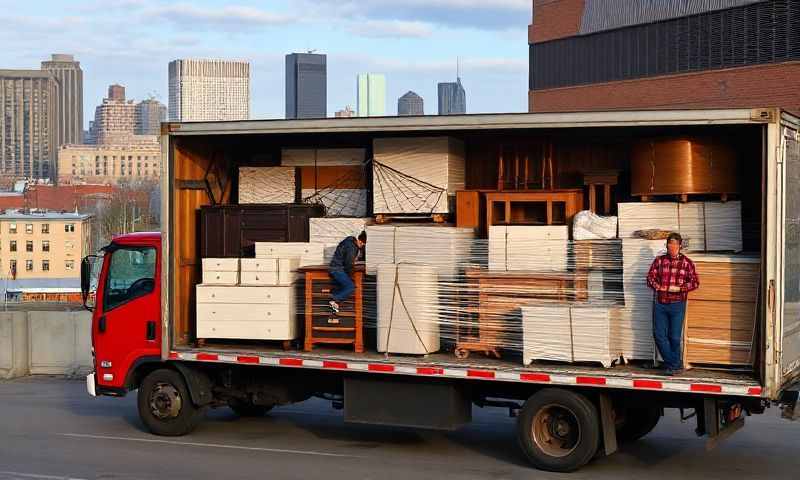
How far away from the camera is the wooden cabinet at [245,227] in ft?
42.7

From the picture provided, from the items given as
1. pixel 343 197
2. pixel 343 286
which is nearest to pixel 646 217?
pixel 343 286

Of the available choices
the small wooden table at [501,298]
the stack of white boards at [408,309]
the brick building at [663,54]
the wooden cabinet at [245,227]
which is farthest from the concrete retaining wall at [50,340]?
the brick building at [663,54]

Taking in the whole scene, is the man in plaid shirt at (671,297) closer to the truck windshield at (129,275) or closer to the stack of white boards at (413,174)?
the stack of white boards at (413,174)

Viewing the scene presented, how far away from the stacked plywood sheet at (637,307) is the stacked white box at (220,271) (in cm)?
441

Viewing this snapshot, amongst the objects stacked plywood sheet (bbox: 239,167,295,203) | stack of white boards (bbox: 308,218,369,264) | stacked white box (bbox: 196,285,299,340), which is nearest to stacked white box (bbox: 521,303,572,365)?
stack of white boards (bbox: 308,218,369,264)

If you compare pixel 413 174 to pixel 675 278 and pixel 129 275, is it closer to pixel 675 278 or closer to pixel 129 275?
pixel 675 278

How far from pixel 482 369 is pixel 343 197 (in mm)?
3512

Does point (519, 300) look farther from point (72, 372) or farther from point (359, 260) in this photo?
point (72, 372)

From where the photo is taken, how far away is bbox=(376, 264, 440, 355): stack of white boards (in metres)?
11.6

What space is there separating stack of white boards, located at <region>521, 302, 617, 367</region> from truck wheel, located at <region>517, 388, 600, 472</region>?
39cm

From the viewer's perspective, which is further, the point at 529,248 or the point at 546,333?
the point at 529,248

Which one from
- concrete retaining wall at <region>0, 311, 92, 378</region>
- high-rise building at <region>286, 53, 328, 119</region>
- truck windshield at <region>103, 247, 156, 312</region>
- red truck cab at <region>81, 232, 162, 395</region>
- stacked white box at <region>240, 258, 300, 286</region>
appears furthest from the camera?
high-rise building at <region>286, 53, 328, 119</region>

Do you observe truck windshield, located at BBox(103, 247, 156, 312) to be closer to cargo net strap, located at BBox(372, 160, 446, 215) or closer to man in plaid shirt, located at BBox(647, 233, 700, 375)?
cargo net strap, located at BBox(372, 160, 446, 215)

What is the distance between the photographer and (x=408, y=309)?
38.2ft
